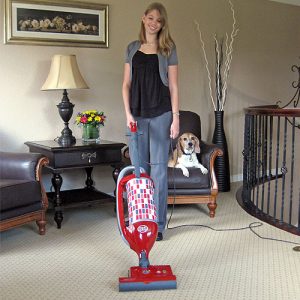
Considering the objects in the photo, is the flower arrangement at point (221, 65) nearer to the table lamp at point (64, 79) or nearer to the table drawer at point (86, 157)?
the table drawer at point (86, 157)

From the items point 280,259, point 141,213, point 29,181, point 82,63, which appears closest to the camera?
point 141,213

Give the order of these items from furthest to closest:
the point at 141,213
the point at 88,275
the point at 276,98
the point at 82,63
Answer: the point at 276,98 < the point at 82,63 < the point at 88,275 < the point at 141,213

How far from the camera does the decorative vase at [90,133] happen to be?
150 inches

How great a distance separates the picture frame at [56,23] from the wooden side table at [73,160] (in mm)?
926

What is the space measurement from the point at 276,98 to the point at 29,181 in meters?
3.83

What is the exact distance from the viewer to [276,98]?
19.1 ft

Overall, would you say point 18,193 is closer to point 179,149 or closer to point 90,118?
point 90,118

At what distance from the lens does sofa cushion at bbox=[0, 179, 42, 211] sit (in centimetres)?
293

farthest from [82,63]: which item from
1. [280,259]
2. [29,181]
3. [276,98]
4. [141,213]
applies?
[276,98]

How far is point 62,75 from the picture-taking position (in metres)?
3.52

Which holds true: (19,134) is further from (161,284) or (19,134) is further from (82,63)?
(161,284)

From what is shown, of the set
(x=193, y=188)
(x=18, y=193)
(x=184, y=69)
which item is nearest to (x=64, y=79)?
(x=18, y=193)

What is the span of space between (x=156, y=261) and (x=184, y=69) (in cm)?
262

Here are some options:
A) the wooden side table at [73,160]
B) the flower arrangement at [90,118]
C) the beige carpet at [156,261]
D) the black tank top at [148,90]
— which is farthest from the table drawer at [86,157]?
the black tank top at [148,90]
